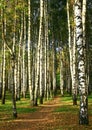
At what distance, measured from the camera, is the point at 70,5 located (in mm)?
36312

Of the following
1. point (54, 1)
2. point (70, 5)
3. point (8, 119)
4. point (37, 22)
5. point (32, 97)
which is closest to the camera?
point (8, 119)

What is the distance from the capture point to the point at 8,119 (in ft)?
67.3

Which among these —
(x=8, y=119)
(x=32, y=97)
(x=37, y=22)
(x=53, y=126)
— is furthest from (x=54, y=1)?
(x=53, y=126)

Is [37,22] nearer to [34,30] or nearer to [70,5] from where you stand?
[34,30]

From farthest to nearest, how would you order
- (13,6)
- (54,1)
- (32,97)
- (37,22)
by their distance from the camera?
(37,22)
(54,1)
(32,97)
(13,6)

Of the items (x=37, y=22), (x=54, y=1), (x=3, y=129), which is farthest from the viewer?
(x=37, y=22)

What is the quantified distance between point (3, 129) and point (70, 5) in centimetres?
2223

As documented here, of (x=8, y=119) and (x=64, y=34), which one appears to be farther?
(x=64, y=34)

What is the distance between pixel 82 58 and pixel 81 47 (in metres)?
0.53

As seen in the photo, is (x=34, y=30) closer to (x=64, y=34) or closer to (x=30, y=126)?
(x=64, y=34)

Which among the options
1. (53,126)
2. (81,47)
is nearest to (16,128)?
(53,126)

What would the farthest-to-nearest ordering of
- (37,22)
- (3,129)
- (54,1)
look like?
(37,22) → (54,1) → (3,129)

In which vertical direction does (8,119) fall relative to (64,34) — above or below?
below

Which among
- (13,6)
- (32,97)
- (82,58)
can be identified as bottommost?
(32,97)
